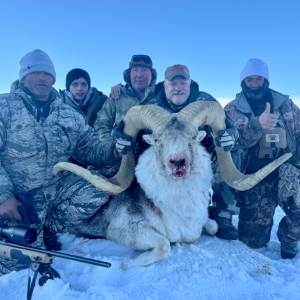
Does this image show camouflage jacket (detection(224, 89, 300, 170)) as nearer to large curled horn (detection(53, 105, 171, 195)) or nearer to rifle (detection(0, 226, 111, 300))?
large curled horn (detection(53, 105, 171, 195))

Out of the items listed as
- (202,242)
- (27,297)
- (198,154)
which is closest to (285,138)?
(198,154)

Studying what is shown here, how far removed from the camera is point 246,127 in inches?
205

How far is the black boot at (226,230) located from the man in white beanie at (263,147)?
1.33m

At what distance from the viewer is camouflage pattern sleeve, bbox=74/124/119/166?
15.0 feet

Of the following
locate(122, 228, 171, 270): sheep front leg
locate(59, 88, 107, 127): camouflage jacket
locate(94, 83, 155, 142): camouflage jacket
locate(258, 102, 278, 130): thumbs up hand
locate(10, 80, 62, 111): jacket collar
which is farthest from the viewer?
locate(59, 88, 107, 127): camouflage jacket

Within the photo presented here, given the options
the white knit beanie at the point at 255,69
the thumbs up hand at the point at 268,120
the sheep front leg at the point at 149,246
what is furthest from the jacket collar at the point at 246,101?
the sheep front leg at the point at 149,246

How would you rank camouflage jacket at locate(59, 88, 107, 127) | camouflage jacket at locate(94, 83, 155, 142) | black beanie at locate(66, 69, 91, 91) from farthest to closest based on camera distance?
black beanie at locate(66, 69, 91, 91) < camouflage jacket at locate(59, 88, 107, 127) < camouflage jacket at locate(94, 83, 155, 142)

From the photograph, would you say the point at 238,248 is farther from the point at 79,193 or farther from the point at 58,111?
the point at 58,111

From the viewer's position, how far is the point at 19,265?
3791mm

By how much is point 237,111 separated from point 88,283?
4.57 metres

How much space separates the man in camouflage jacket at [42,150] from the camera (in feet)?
12.8

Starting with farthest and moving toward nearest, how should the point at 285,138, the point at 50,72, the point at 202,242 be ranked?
the point at 285,138 → the point at 50,72 → the point at 202,242

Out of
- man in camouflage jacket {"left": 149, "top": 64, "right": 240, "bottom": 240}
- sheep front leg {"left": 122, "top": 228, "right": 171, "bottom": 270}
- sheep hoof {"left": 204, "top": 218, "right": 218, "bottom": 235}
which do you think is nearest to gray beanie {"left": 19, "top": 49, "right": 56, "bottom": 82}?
man in camouflage jacket {"left": 149, "top": 64, "right": 240, "bottom": 240}

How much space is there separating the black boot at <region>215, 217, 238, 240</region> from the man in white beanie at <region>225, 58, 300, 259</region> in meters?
1.33
